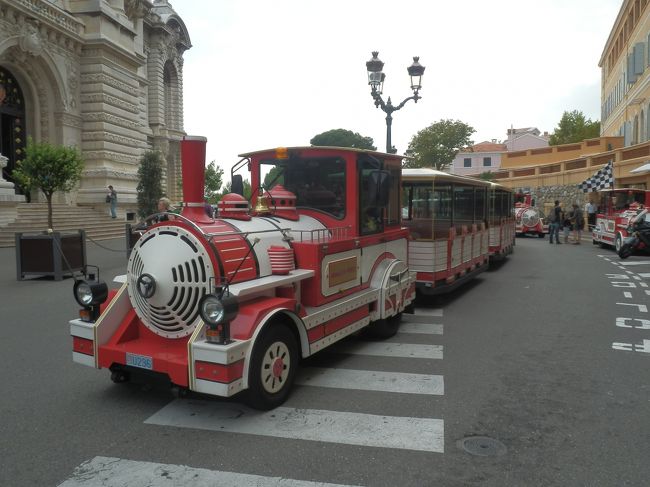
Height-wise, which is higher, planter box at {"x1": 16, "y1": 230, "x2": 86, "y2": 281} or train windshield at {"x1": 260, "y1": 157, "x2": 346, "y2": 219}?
train windshield at {"x1": 260, "y1": 157, "x2": 346, "y2": 219}

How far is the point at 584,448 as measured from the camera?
3850mm

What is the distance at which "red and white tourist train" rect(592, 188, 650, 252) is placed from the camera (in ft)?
Answer: 55.9

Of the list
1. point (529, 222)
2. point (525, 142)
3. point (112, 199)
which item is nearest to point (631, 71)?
point (529, 222)

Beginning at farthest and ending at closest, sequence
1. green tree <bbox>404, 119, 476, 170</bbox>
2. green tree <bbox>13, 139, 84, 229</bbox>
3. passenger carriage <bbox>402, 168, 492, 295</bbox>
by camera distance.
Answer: green tree <bbox>404, 119, 476, 170</bbox> → green tree <bbox>13, 139, 84, 229</bbox> → passenger carriage <bbox>402, 168, 492, 295</bbox>

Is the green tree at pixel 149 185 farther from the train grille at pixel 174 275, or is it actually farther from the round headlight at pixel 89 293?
the train grille at pixel 174 275

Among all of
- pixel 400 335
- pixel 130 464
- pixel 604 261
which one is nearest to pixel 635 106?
pixel 604 261

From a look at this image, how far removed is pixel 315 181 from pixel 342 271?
1229mm

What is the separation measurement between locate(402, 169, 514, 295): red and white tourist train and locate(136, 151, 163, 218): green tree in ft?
38.7

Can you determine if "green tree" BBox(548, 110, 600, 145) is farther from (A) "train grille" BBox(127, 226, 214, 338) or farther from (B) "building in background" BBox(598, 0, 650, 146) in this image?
(A) "train grille" BBox(127, 226, 214, 338)

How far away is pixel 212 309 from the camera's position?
3.92 m

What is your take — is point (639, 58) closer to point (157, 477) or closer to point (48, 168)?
point (48, 168)

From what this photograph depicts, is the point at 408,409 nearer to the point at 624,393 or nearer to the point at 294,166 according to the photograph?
the point at 624,393

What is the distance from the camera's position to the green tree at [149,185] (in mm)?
19250

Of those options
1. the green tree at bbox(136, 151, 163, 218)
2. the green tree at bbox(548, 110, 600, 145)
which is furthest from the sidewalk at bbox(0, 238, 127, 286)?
the green tree at bbox(548, 110, 600, 145)
